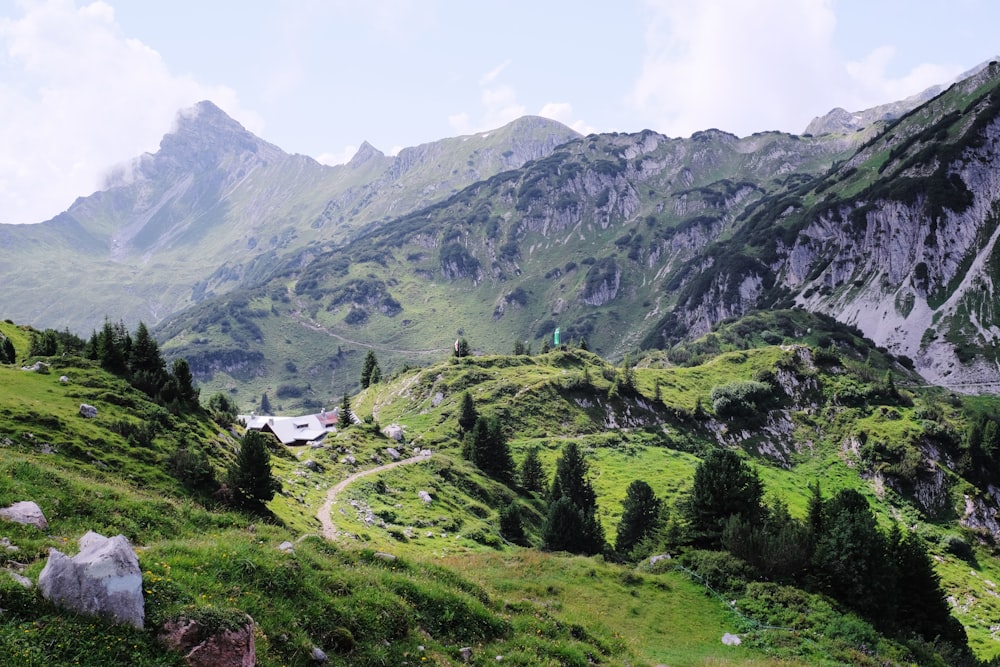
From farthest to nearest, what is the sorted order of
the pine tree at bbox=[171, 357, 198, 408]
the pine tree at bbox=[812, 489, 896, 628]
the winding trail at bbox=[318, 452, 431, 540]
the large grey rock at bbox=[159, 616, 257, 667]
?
the pine tree at bbox=[171, 357, 198, 408] → the winding trail at bbox=[318, 452, 431, 540] → the pine tree at bbox=[812, 489, 896, 628] → the large grey rock at bbox=[159, 616, 257, 667]

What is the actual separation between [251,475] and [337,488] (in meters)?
22.9

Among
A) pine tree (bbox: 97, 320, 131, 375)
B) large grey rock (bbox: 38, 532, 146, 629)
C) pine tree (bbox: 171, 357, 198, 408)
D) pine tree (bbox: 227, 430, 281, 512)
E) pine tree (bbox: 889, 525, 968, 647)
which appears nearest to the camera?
large grey rock (bbox: 38, 532, 146, 629)

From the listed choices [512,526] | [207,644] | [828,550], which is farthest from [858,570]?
[207,644]

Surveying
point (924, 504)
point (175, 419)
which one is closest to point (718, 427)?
point (924, 504)

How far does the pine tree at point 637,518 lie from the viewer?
61.0 metres

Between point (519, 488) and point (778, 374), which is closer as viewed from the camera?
point (519, 488)

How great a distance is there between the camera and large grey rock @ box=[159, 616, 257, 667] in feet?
40.5

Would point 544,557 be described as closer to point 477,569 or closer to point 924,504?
point 477,569

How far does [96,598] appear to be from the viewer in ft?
39.4

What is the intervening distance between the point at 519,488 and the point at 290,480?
3688 centimetres

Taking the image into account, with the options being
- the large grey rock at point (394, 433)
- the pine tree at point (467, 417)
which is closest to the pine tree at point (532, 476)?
the pine tree at point (467, 417)

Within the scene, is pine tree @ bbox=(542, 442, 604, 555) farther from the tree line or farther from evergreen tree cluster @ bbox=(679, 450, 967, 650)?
evergreen tree cluster @ bbox=(679, 450, 967, 650)

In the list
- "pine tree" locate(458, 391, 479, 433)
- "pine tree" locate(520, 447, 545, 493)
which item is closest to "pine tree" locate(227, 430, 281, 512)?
"pine tree" locate(520, 447, 545, 493)

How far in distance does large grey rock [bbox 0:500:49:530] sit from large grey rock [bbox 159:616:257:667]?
31.2 ft
